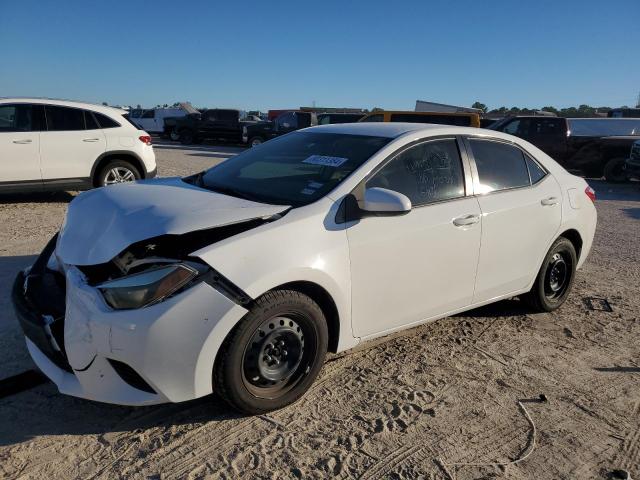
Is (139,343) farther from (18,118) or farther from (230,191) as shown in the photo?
(18,118)

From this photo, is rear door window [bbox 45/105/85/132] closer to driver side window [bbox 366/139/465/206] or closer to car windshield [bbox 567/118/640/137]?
driver side window [bbox 366/139/465/206]

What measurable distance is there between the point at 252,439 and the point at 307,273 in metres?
0.92

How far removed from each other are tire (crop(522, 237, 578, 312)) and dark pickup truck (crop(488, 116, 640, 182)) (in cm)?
1211

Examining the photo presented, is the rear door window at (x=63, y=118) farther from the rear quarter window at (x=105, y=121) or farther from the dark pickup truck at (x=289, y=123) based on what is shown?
the dark pickup truck at (x=289, y=123)

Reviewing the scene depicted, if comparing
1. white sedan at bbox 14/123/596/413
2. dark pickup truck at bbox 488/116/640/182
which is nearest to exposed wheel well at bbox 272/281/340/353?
white sedan at bbox 14/123/596/413

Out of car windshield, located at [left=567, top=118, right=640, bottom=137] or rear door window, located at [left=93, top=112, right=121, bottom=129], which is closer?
rear door window, located at [left=93, top=112, right=121, bottom=129]

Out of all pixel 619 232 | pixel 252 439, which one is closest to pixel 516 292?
pixel 252 439

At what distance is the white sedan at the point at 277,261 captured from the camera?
8.83ft

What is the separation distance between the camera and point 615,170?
1576 centimetres

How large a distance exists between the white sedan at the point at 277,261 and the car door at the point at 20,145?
5.17 m

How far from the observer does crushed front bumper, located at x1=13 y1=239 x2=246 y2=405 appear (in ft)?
8.59

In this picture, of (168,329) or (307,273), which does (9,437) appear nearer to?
(168,329)

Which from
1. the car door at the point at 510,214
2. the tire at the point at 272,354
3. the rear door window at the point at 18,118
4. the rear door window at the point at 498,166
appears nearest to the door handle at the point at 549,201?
the car door at the point at 510,214

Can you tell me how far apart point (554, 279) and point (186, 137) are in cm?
2524
